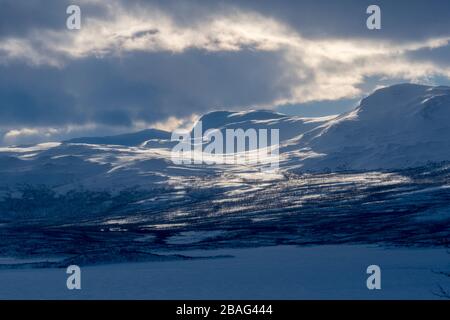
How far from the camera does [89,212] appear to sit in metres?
180

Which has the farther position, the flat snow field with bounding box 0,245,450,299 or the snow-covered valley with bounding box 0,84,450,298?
the snow-covered valley with bounding box 0,84,450,298

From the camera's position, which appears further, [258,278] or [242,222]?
[242,222]

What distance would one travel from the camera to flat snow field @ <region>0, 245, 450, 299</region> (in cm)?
4725

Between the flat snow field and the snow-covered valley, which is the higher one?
the snow-covered valley

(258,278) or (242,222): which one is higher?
(242,222)

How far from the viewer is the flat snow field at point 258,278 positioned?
47250 millimetres

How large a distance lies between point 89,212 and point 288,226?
88.3m

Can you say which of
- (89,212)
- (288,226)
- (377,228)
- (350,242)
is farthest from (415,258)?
(89,212)

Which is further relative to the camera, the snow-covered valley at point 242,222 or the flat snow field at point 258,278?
the snow-covered valley at point 242,222

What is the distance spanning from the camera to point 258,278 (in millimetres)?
54156

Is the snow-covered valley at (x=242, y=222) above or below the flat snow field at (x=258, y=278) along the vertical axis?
above
